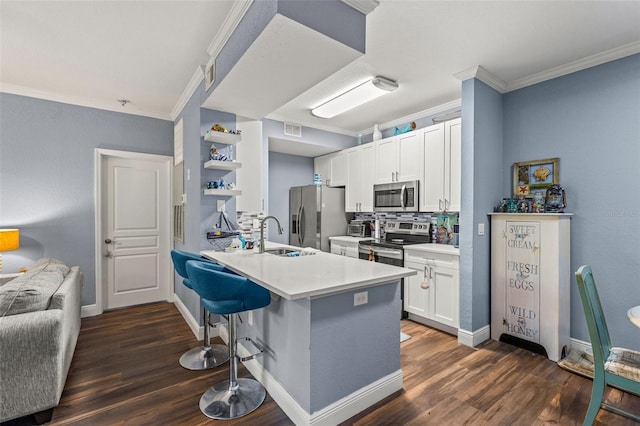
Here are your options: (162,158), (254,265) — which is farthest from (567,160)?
(162,158)

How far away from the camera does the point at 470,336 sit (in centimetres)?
297

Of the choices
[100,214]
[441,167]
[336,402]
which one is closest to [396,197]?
[441,167]

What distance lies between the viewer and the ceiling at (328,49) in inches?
81.7

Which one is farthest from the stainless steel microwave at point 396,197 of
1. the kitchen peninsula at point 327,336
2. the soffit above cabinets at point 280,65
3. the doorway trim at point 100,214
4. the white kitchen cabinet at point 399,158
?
the doorway trim at point 100,214

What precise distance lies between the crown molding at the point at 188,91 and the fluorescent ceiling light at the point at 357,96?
4.70ft

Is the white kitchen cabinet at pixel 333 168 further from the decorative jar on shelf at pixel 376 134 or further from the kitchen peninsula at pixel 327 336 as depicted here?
the kitchen peninsula at pixel 327 336

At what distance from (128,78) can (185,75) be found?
621mm

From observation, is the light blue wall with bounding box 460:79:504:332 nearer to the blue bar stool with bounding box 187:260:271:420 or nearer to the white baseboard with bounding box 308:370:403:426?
the white baseboard with bounding box 308:370:403:426

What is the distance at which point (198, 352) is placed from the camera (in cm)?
279

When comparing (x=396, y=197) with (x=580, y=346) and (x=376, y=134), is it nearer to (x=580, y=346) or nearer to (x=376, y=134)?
(x=376, y=134)

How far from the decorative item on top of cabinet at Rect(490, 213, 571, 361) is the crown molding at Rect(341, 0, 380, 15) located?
7.48 feet

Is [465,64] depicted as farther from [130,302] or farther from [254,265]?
[130,302]

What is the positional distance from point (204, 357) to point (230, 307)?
1.12 m

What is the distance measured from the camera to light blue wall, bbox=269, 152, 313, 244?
515 cm
